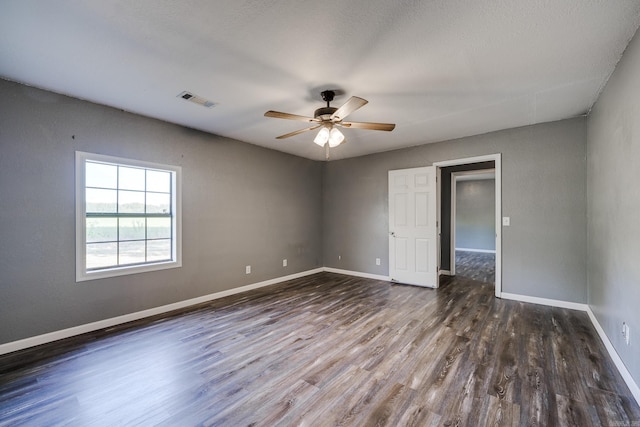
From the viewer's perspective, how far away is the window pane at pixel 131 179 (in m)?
3.38

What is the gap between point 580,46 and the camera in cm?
206

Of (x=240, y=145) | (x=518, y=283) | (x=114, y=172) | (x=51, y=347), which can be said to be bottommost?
(x=51, y=347)

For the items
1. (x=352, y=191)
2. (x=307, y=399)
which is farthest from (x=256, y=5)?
(x=352, y=191)

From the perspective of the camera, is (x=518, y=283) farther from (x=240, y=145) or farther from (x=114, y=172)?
A: (x=114, y=172)

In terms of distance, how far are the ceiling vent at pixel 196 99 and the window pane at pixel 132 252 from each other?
196cm

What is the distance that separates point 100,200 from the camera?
125 inches

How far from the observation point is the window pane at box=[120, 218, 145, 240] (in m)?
3.37

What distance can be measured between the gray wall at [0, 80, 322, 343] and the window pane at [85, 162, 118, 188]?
0.58 ft

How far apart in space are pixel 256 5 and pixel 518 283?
4.66 metres

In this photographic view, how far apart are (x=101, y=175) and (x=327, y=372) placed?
334 cm

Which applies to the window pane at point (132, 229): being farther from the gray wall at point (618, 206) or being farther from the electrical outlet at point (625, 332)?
the electrical outlet at point (625, 332)

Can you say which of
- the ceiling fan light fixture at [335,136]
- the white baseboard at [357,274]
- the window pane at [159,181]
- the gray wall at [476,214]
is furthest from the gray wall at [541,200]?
the gray wall at [476,214]

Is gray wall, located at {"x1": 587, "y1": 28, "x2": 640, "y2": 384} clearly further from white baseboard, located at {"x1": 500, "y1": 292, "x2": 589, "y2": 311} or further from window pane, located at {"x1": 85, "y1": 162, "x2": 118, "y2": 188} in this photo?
window pane, located at {"x1": 85, "y1": 162, "x2": 118, "y2": 188}

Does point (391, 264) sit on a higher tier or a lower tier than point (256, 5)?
lower
